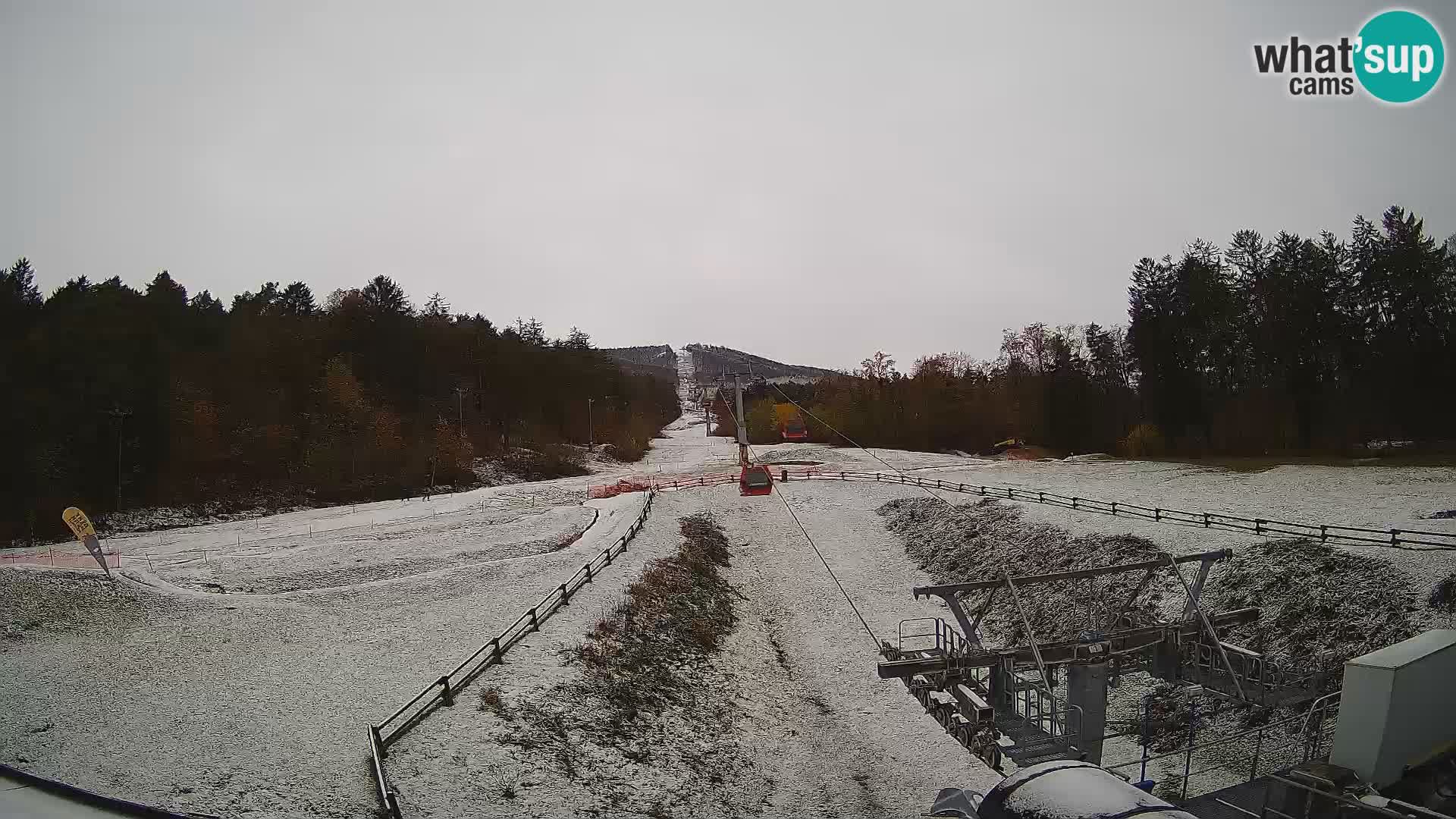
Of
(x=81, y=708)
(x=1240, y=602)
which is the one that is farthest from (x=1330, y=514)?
(x=81, y=708)

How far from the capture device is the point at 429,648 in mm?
23375

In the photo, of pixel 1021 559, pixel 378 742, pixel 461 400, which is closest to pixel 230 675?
pixel 378 742

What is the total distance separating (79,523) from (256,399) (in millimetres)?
39141

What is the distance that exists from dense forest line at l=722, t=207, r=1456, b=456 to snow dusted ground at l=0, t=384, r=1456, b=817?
13986 mm

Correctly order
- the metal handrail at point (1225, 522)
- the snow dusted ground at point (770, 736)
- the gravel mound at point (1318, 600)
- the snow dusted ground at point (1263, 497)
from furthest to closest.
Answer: the snow dusted ground at point (1263, 497) < the metal handrail at point (1225, 522) < the gravel mound at point (1318, 600) < the snow dusted ground at point (770, 736)

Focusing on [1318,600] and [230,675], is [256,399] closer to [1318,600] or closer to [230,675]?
[230,675]

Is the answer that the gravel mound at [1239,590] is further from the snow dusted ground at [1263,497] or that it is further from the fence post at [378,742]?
the fence post at [378,742]

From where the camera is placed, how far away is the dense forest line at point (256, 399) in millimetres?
51562

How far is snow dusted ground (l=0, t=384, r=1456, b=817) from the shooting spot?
52.3ft

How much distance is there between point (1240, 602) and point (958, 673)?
12.8 m

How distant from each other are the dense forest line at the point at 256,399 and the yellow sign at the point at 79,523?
20596 millimetres

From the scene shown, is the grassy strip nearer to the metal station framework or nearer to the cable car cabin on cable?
the cable car cabin on cable

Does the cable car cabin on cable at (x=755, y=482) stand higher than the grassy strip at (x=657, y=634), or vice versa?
the cable car cabin on cable at (x=755, y=482)

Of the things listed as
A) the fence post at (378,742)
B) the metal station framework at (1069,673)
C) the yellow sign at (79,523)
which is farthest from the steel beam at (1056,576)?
the yellow sign at (79,523)
